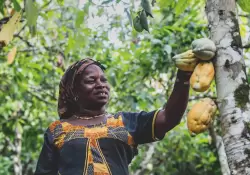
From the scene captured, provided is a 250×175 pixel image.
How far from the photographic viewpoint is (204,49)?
1.61 m

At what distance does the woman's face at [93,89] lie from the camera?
85.8 inches

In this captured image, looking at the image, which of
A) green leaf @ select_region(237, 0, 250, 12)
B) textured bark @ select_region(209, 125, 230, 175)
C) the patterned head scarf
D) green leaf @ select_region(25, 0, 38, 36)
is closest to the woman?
the patterned head scarf

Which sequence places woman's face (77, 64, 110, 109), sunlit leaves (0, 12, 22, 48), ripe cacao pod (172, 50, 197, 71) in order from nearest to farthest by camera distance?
ripe cacao pod (172, 50, 197, 71), sunlit leaves (0, 12, 22, 48), woman's face (77, 64, 110, 109)

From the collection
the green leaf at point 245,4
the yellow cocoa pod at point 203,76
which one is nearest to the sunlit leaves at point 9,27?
the yellow cocoa pod at point 203,76

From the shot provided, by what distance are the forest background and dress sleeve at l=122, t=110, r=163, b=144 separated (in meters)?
1.10

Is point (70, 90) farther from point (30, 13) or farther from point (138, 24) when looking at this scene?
point (30, 13)

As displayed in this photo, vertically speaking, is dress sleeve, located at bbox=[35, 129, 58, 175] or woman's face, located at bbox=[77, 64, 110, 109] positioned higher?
woman's face, located at bbox=[77, 64, 110, 109]

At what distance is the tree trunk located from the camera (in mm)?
1537

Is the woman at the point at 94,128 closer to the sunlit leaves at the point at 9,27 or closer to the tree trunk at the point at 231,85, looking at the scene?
the tree trunk at the point at 231,85

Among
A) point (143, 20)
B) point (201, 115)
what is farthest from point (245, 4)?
point (201, 115)

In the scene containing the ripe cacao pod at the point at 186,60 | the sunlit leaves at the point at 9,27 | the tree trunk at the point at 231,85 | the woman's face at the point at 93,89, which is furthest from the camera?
the woman's face at the point at 93,89

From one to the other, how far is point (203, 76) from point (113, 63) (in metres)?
3.01

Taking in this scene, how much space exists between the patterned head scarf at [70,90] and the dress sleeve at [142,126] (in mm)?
272

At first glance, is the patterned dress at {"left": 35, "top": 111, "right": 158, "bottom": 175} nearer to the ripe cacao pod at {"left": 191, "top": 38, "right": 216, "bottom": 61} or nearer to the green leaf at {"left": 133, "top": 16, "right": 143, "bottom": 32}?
the green leaf at {"left": 133, "top": 16, "right": 143, "bottom": 32}
